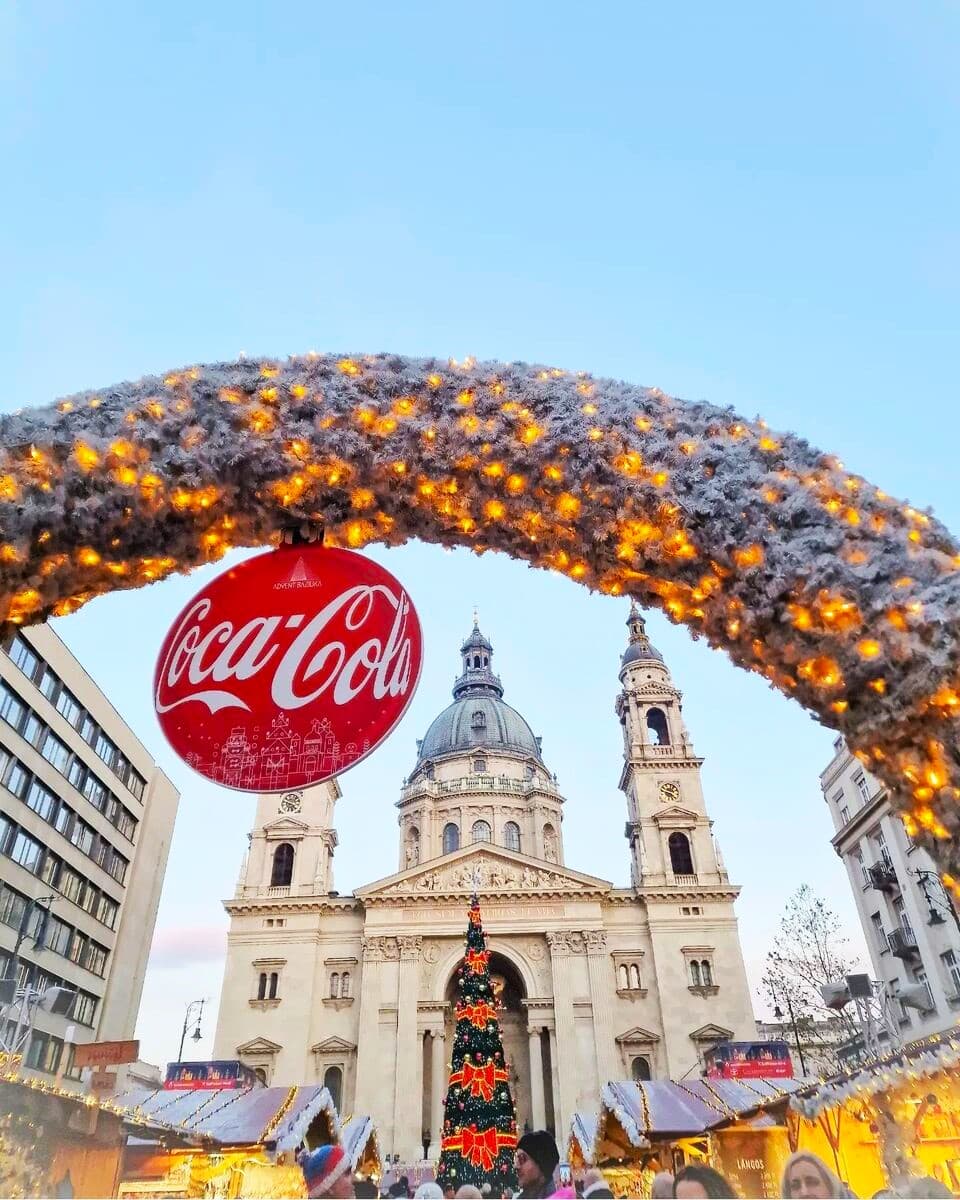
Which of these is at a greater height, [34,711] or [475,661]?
[475,661]

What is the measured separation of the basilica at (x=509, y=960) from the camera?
43.9 meters

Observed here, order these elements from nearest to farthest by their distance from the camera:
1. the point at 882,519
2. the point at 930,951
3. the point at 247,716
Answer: the point at 882,519 < the point at 247,716 < the point at 930,951

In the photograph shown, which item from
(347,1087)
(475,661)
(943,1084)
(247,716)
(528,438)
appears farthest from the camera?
(475,661)

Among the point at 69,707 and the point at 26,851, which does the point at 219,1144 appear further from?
the point at 69,707

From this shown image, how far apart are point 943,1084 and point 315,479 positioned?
734cm

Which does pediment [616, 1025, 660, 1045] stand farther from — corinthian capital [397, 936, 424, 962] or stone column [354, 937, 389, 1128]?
stone column [354, 937, 389, 1128]

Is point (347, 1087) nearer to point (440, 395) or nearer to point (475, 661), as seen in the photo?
point (475, 661)

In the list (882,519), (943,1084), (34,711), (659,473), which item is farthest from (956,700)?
(34,711)

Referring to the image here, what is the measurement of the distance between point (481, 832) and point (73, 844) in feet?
113

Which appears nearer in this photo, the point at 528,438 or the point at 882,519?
the point at 882,519

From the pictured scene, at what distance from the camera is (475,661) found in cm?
8181

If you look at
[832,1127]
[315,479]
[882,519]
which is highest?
[315,479]

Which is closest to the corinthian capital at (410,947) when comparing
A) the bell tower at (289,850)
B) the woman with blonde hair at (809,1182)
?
the bell tower at (289,850)

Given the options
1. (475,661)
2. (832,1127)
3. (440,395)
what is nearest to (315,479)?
(440,395)
